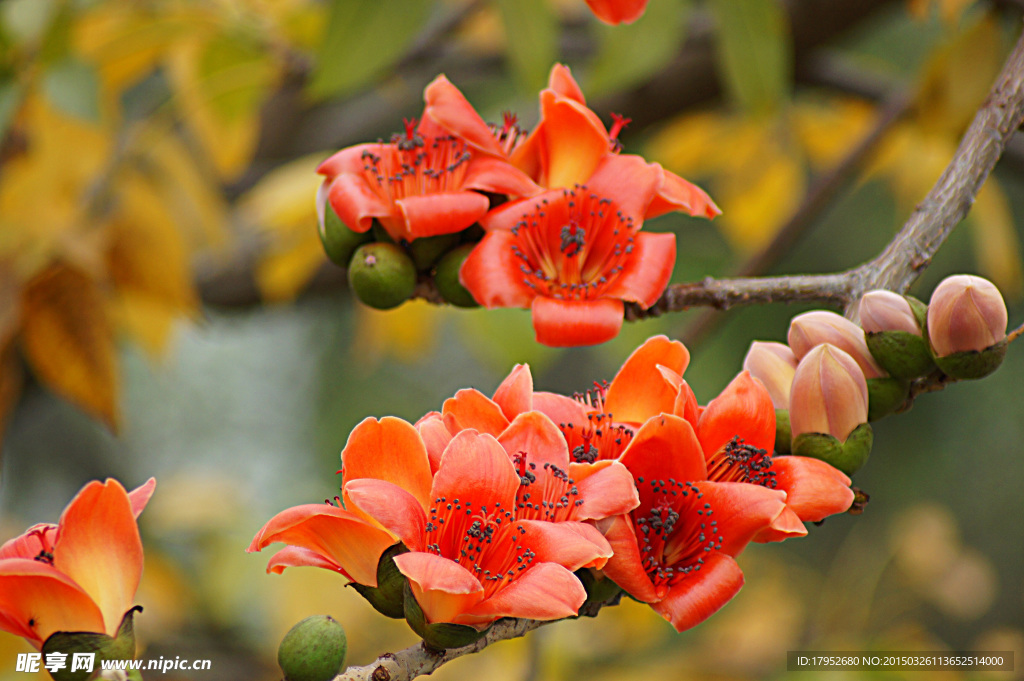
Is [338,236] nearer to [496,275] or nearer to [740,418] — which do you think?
[496,275]

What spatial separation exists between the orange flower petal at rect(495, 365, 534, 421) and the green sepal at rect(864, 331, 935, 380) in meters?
0.14

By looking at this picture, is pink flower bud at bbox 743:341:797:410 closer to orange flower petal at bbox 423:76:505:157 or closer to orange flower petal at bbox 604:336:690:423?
orange flower petal at bbox 604:336:690:423

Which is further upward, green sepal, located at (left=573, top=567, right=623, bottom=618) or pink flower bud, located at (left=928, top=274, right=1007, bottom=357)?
pink flower bud, located at (left=928, top=274, right=1007, bottom=357)

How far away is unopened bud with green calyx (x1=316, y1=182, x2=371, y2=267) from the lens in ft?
1.42

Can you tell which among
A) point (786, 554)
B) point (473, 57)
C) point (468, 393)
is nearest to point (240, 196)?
point (473, 57)

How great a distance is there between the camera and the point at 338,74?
0.68 m

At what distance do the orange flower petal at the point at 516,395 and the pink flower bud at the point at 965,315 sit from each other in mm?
164

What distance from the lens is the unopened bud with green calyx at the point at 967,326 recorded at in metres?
0.34

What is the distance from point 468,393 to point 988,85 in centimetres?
56

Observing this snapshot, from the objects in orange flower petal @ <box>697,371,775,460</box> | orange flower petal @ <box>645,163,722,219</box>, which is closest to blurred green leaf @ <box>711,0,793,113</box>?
orange flower petal @ <box>645,163,722,219</box>

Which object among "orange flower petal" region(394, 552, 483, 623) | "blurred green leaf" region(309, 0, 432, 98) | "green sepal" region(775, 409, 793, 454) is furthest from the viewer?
"blurred green leaf" region(309, 0, 432, 98)

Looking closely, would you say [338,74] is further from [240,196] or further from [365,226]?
[240,196]

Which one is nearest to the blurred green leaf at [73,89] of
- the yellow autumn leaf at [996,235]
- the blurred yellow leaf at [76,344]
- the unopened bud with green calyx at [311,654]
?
the blurred yellow leaf at [76,344]

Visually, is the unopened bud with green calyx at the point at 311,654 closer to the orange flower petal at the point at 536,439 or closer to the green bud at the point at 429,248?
the orange flower petal at the point at 536,439
